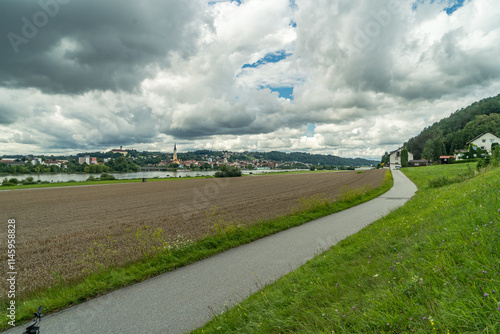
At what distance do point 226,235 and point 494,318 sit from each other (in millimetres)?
9397

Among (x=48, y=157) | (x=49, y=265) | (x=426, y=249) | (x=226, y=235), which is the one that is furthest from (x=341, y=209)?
(x=48, y=157)

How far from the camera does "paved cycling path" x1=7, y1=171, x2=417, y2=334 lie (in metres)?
5.08

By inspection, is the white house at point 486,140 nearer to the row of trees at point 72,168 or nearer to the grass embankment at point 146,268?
the grass embankment at point 146,268

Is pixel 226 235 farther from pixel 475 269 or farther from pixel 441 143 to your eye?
pixel 441 143

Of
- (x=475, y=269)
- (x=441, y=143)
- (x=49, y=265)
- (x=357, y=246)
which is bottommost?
(x=49, y=265)

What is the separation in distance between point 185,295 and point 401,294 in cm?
487

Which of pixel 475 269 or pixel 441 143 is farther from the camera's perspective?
pixel 441 143

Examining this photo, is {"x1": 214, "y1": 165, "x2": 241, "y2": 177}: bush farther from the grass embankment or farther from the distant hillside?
the distant hillside

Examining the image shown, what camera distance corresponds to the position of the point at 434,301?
9.17ft

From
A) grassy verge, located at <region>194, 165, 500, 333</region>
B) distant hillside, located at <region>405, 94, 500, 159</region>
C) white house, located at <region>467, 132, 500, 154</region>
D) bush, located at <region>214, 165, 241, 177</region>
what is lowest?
bush, located at <region>214, 165, 241, 177</region>

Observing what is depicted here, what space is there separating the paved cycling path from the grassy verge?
788 mm

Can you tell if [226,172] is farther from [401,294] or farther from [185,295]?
[401,294]

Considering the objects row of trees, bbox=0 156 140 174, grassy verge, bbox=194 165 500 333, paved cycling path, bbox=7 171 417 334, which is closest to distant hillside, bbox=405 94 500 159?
paved cycling path, bbox=7 171 417 334

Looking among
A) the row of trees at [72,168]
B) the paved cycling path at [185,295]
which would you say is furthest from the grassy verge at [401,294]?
the row of trees at [72,168]
